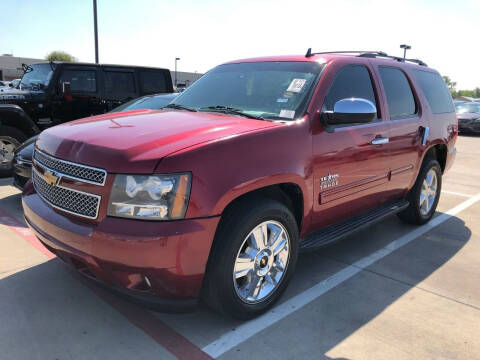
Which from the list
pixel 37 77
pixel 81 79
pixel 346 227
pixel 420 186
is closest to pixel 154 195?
pixel 346 227

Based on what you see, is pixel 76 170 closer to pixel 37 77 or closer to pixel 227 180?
pixel 227 180

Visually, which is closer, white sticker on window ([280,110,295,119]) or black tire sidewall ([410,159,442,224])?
white sticker on window ([280,110,295,119])

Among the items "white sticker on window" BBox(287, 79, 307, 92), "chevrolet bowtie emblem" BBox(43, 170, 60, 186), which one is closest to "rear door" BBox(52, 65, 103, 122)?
"chevrolet bowtie emblem" BBox(43, 170, 60, 186)

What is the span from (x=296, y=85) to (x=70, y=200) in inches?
76.1

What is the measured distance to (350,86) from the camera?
3.62 m

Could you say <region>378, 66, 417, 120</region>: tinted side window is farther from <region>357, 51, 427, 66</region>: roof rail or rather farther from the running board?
the running board

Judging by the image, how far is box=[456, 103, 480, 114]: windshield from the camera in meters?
18.0

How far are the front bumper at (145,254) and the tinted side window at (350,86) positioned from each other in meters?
1.61

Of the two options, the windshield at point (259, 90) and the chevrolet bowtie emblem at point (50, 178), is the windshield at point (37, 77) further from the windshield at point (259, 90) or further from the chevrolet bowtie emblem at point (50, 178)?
the chevrolet bowtie emblem at point (50, 178)

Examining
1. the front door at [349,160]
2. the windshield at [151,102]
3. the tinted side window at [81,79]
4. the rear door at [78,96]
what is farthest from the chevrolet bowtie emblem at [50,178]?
the tinted side window at [81,79]

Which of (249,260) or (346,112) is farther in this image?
(346,112)

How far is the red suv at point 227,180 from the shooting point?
2.31 m

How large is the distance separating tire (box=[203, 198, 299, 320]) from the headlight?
0.38 m

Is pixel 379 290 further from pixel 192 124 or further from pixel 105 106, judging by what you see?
pixel 105 106
